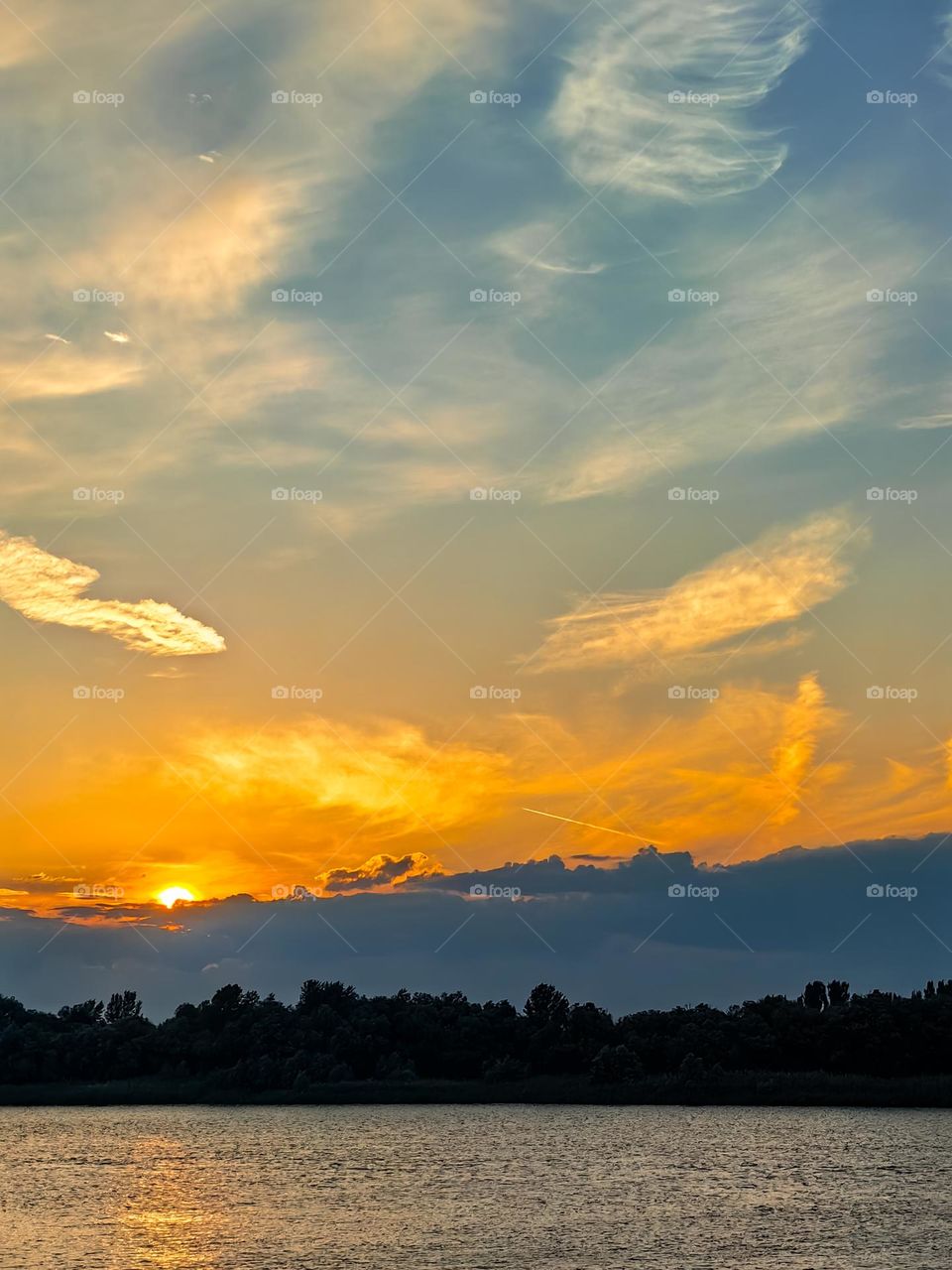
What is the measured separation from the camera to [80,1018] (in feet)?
595

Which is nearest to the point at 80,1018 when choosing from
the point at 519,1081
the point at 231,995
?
the point at 231,995

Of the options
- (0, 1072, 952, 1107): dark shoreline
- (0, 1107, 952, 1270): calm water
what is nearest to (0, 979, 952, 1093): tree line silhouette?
(0, 1072, 952, 1107): dark shoreline

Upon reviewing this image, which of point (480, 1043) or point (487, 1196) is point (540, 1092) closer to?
point (480, 1043)

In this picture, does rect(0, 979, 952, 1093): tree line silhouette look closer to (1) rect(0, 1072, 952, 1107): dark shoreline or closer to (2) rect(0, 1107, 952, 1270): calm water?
(1) rect(0, 1072, 952, 1107): dark shoreline

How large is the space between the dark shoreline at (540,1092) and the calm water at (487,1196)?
41.6 feet

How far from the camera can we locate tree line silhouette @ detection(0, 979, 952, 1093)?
130 metres

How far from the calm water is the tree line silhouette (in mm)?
16081

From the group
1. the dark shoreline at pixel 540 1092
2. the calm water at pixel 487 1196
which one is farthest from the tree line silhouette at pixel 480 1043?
the calm water at pixel 487 1196

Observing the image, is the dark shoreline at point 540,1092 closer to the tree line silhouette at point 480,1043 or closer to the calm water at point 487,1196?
the tree line silhouette at point 480,1043

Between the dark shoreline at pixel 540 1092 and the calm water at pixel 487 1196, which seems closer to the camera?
the calm water at pixel 487 1196

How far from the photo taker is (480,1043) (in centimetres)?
14375

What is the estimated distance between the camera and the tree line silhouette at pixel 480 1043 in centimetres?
13050

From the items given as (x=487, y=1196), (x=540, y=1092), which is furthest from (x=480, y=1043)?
(x=487, y=1196)

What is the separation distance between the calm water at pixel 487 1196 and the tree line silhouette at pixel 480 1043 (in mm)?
16081
